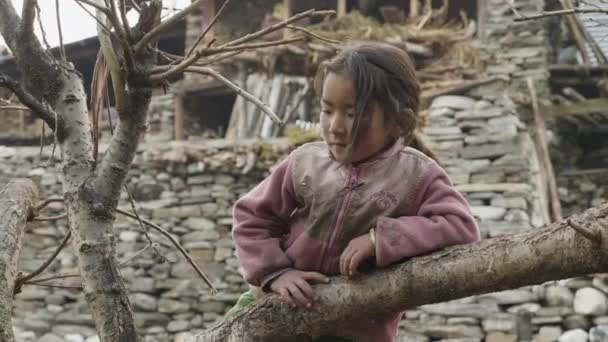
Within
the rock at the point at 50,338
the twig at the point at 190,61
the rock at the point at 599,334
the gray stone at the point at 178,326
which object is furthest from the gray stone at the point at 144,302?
the twig at the point at 190,61

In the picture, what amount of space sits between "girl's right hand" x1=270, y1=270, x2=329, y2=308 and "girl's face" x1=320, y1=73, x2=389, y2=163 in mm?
312

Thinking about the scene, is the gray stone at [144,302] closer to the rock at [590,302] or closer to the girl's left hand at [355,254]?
the rock at [590,302]

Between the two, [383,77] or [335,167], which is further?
[335,167]

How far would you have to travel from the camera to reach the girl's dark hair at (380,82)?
1.90 metres

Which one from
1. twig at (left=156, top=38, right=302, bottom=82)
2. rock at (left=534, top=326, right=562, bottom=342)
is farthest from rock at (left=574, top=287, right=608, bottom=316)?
twig at (left=156, top=38, right=302, bottom=82)

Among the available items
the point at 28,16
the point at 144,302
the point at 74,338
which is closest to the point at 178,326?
the point at 144,302

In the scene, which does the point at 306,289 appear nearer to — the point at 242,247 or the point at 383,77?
the point at 242,247

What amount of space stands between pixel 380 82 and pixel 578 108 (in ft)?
30.5

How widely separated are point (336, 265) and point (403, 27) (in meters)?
9.22

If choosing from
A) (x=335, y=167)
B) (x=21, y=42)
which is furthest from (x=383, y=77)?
(x=21, y=42)

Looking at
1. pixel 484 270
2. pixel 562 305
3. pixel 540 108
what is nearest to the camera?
pixel 484 270

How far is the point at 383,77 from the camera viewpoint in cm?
193

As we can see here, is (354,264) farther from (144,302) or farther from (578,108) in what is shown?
(578,108)

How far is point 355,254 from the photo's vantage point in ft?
5.93
